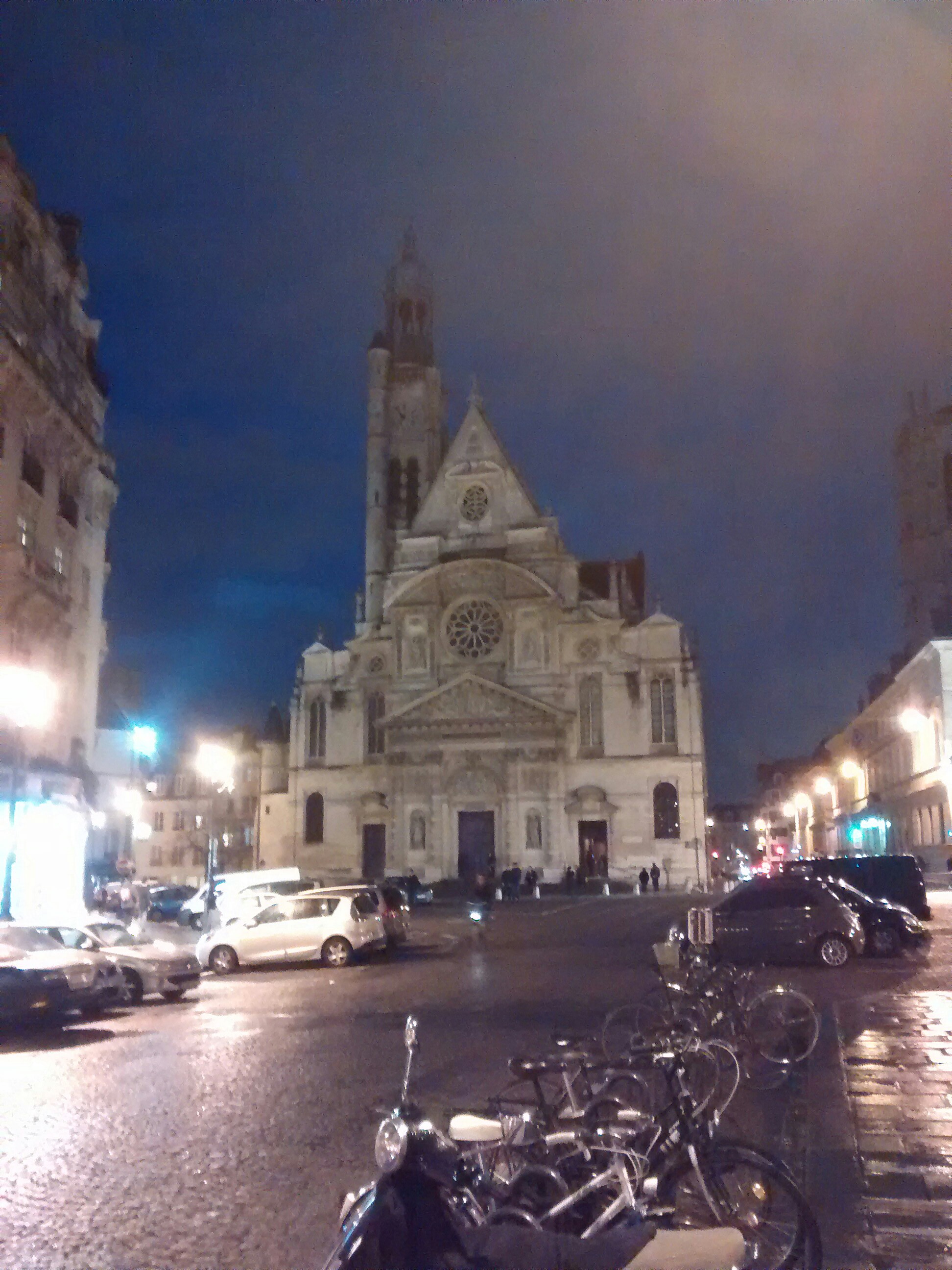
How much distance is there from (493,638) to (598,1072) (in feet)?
166

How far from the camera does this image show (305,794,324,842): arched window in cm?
5800

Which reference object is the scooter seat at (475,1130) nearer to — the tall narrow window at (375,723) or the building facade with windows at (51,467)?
the building facade with windows at (51,467)

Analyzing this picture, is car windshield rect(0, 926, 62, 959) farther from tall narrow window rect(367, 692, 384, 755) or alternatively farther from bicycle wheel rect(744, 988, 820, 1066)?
tall narrow window rect(367, 692, 384, 755)

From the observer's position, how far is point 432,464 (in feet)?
215

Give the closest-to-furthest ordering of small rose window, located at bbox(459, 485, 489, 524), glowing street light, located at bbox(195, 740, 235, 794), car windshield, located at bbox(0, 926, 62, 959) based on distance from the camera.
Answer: car windshield, located at bbox(0, 926, 62, 959), glowing street light, located at bbox(195, 740, 235, 794), small rose window, located at bbox(459, 485, 489, 524)

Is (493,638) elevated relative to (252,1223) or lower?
elevated

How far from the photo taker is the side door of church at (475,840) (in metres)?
54.1

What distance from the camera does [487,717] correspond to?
54.2 metres

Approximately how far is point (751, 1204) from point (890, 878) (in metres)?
22.3

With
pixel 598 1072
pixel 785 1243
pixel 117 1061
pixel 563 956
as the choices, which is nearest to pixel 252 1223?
pixel 598 1072

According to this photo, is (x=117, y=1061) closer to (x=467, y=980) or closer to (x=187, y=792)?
(x=467, y=980)

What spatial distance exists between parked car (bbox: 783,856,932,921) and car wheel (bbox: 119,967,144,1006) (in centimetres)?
1410

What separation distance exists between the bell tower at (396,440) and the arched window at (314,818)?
10153 millimetres

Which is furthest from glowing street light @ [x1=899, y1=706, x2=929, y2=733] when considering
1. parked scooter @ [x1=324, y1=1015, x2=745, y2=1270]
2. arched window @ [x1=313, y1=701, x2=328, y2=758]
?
parked scooter @ [x1=324, y1=1015, x2=745, y2=1270]
